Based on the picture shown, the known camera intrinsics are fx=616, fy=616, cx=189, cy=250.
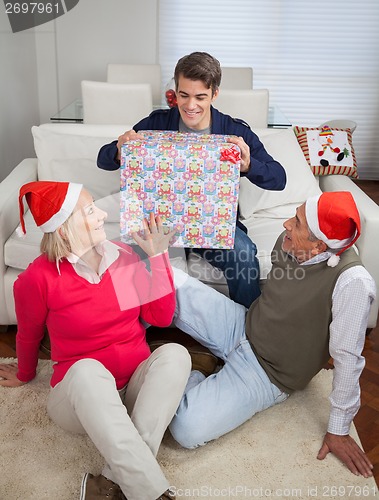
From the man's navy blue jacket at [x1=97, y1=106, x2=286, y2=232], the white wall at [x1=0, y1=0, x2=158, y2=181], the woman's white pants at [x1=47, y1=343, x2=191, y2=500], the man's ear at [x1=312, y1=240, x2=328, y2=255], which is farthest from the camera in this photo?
the white wall at [x1=0, y1=0, x2=158, y2=181]

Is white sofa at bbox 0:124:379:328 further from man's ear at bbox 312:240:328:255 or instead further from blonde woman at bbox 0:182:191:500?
man's ear at bbox 312:240:328:255

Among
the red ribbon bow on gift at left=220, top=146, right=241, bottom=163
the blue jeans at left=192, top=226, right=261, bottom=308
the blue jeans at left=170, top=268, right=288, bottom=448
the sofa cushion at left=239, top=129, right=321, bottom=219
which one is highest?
the red ribbon bow on gift at left=220, top=146, right=241, bottom=163

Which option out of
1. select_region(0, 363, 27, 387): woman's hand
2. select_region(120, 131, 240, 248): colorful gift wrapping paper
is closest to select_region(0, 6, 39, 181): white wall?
select_region(0, 363, 27, 387): woman's hand

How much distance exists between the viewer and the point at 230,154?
209cm

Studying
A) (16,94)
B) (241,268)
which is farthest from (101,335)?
(16,94)

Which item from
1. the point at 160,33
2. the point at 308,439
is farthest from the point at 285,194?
the point at 160,33

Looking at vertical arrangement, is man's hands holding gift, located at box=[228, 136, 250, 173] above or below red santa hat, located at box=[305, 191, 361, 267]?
above

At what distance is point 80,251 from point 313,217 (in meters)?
0.70

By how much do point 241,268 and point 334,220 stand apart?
0.61m

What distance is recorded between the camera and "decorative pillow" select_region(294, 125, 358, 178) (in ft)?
10.1

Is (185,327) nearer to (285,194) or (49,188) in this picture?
(49,188)

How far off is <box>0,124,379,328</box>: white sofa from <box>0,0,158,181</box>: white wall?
1.97 m

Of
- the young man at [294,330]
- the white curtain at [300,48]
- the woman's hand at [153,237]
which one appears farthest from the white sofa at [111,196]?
the white curtain at [300,48]

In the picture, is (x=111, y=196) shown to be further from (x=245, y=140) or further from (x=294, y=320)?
(x=294, y=320)
